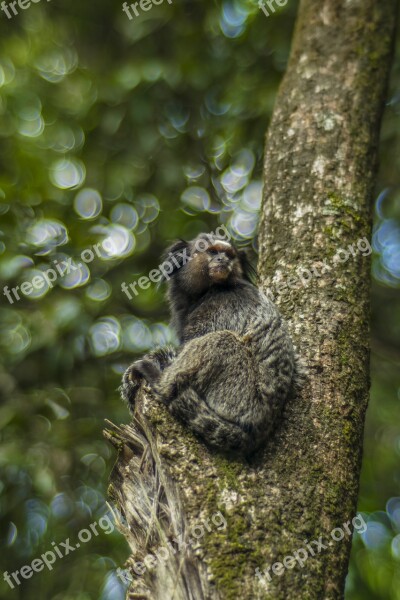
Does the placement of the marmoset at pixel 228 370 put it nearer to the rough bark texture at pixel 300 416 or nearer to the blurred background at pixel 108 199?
the rough bark texture at pixel 300 416

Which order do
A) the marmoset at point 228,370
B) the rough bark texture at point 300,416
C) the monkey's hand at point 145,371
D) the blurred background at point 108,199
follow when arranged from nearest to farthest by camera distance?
the rough bark texture at point 300,416 < the marmoset at point 228,370 < the monkey's hand at point 145,371 < the blurred background at point 108,199

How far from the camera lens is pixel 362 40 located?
5.69 metres

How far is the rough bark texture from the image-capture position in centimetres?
271

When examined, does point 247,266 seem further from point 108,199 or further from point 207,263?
point 108,199

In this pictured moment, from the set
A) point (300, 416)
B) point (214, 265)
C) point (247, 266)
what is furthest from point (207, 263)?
point (300, 416)

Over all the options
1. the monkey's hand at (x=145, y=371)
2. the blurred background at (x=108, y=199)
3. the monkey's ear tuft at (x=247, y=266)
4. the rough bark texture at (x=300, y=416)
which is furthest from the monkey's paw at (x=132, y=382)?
the blurred background at (x=108, y=199)

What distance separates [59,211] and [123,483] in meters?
4.74

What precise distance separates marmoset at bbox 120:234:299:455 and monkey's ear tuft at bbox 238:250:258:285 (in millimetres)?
366

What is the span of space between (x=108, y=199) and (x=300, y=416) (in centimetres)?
499

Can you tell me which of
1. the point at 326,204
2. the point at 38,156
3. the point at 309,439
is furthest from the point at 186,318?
the point at 38,156

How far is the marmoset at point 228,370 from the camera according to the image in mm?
3535

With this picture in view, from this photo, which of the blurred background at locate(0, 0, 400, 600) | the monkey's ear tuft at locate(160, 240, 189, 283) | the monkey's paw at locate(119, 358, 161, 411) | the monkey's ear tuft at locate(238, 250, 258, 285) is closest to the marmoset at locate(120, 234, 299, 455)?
the monkey's paw at locate(119, 358, 161, 411)

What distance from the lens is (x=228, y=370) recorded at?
4012mm

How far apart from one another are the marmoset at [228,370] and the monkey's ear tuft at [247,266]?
0.37m
